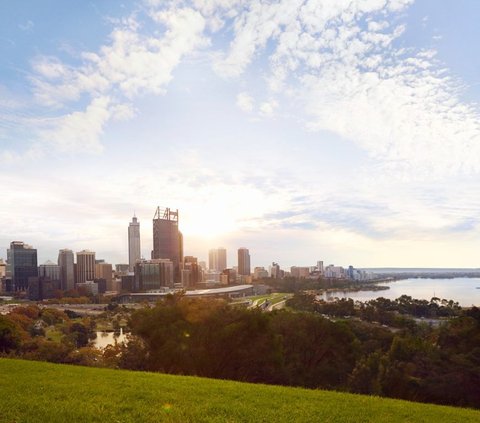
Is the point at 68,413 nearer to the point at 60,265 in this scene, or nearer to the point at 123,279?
the point at 123,279

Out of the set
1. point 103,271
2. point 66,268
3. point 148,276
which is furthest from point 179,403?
point 103,271

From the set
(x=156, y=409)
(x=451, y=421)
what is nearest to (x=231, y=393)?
(x=156, y=409)

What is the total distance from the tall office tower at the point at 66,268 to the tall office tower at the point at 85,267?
7.52 feet

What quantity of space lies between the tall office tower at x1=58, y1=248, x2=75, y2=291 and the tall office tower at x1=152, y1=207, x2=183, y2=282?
29.4 meters

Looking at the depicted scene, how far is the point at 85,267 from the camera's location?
375 ft

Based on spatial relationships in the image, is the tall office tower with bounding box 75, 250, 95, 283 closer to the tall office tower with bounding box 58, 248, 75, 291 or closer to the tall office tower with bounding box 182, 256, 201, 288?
the tall office tower with bounding box 58, 248, 75, 291

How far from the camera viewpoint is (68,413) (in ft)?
18.1

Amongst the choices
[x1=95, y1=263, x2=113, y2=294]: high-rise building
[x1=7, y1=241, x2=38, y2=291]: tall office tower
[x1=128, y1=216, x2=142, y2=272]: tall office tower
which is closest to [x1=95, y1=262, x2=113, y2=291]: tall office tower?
[x1=95, y1=263, x2=113, y2=294]: high-rise building

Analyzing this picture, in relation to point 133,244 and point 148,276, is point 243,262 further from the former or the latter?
point 148,276

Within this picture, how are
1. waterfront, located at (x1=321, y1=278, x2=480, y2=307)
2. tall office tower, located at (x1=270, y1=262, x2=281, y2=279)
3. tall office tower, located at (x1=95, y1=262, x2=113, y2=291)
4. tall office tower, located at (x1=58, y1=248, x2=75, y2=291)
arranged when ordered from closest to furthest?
waterfront, located at (x1=321, y1=278, x2=480, y2=307) < tall office tower, located at (x1=58, y1=248, x2=75, y2=291) < tall office tower, located at (x1=95, y1=262, x2=113, y2=291) < tall office tower, located at (x1=270, y1=262, x2=281, y2=279)

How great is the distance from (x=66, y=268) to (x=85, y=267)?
6.26m

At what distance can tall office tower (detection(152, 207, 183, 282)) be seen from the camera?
436ft

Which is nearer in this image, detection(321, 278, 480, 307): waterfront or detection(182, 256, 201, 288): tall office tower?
detection(321, 278, 480, 307): waterfront

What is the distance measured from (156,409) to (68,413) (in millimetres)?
1191
